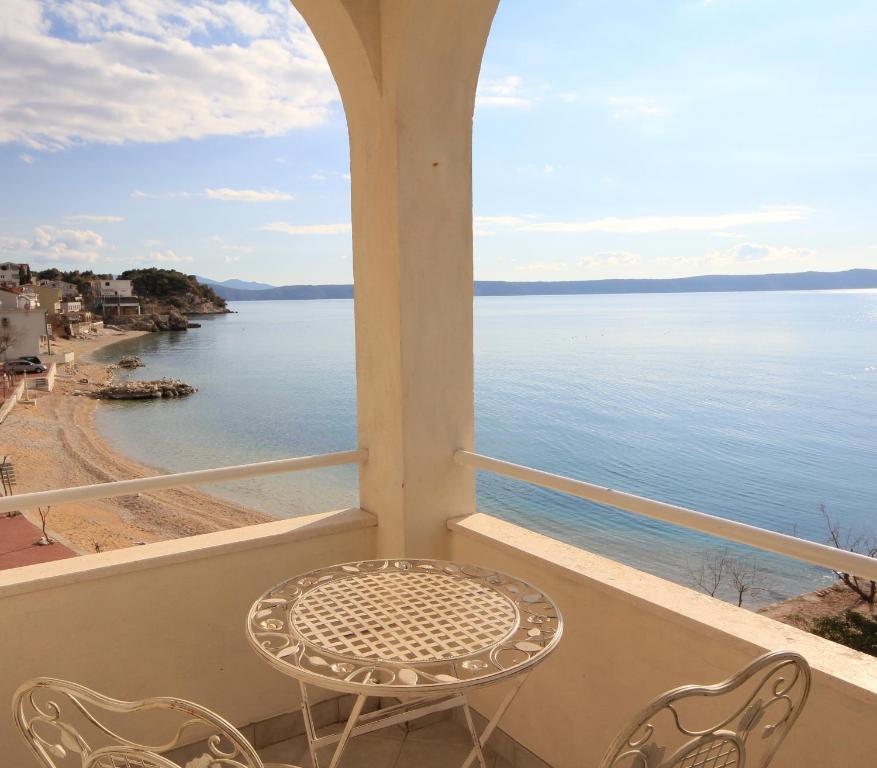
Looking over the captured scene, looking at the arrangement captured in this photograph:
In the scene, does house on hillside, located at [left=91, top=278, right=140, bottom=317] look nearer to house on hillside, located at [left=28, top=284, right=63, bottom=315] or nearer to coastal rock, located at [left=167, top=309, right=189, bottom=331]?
house on hillside, located at [left=28, top=284, right=63, bottom=315]

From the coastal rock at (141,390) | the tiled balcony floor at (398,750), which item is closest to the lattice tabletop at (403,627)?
the tiled balcony floor at (398,750)

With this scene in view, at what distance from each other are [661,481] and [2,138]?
52.6 meters

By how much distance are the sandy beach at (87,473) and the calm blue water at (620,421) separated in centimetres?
148

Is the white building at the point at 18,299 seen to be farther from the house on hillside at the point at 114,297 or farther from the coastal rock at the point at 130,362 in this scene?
the coastal rock at the point at 130,362

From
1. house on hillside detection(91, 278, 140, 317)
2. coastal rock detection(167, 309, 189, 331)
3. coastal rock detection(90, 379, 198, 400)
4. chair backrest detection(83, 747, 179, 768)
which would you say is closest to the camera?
chair backrest detection(83, 747, 179, 768)

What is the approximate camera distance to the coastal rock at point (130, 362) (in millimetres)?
51719

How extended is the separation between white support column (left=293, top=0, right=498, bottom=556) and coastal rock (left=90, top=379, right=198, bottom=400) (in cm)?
4722

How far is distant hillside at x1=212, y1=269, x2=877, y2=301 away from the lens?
43.5 feet

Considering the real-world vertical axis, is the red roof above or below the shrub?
below

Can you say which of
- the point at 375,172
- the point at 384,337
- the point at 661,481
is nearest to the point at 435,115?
the point at 375,172

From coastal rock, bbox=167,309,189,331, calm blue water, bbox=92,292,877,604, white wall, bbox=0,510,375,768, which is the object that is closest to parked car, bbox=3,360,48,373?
calm blue water, bbox=92,292,877,604

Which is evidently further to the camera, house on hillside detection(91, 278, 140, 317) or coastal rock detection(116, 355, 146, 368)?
coastal rock detection(116, 355, 146, 368)

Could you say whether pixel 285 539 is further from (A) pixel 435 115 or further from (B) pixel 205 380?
(B) pixel 205 380

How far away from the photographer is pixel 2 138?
51875 millimetres
